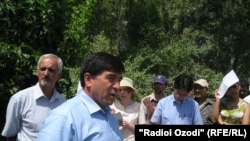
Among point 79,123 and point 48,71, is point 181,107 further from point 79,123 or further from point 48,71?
point 79,123

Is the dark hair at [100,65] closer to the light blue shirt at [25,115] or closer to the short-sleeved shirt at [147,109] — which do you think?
the light blue shirt at [25,115]

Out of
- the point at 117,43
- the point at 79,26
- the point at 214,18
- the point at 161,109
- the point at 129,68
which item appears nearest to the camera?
the point at 161,109

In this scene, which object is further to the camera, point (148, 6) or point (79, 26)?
point (148, 6)

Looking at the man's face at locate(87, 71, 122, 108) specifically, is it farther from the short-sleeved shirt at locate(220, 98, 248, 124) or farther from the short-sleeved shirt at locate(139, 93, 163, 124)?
the short-sleeved shirt at locate(139, 93, 163, 124)

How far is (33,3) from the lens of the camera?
5.66 m

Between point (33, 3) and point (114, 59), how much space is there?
3.27m

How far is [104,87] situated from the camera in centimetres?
258

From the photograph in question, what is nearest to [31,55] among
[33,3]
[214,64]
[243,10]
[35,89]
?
[33,3]

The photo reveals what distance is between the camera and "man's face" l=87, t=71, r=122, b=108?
2582 mm

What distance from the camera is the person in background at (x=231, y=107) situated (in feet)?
16.9

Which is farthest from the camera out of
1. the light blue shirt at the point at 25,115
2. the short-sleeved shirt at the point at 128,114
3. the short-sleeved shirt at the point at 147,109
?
the short-sleeved shirt at the point at 147,109

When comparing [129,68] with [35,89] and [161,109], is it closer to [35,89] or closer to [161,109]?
[161,109]

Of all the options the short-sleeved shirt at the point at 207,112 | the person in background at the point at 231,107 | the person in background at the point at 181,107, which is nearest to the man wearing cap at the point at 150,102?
the person in background at the point at 181,107

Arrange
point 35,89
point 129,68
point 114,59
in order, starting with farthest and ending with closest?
1. point 129,68
2. point 35,89
3. point 114,59
